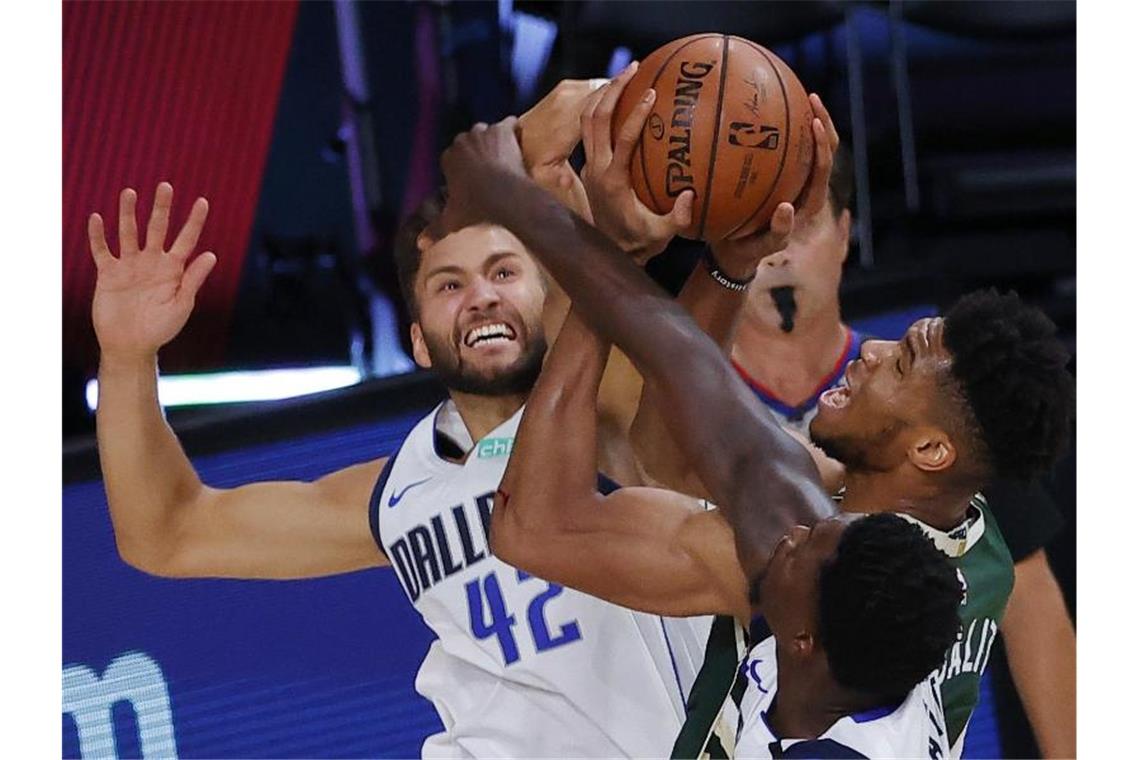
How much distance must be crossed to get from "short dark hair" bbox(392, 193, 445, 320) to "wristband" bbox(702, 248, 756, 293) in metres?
0.57

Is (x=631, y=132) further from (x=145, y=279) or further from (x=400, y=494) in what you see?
(x=145, y=279)

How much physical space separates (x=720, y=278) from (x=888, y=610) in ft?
2.15

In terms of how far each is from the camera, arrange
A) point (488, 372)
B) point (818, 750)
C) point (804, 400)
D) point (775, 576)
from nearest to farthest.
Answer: point (818, 750), point (775, 576), point (488, 372), point (804, 400)

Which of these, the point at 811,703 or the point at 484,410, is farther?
the point at 484,410

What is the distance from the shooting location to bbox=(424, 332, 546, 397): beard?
Answer: 252 centimetres

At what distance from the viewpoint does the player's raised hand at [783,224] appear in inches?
81.7


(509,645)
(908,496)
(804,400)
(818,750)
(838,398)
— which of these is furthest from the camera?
(804,400)

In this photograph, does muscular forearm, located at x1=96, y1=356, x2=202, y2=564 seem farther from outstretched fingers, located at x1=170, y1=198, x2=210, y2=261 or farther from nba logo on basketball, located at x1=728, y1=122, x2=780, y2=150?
nba logo on basketball, located at x1=728, y1=122, x2=780, y2=150

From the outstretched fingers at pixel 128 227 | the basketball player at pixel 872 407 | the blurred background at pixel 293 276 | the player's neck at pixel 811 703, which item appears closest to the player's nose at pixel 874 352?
the basketball player at pixel 872 407

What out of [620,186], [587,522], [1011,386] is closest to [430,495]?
[587,522]

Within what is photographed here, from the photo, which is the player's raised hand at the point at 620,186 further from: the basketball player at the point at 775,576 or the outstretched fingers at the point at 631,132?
the basketball player at the point at 775,576

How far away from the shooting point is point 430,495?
255 centimetres
